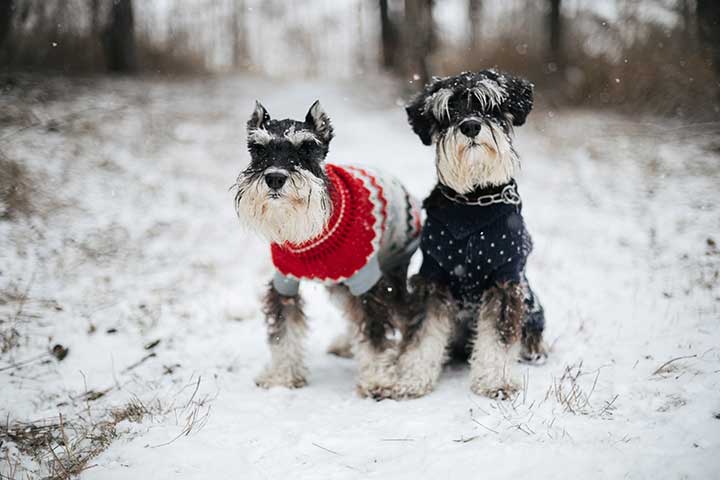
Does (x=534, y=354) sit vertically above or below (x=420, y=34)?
below

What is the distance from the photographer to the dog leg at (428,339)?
12.4 ft

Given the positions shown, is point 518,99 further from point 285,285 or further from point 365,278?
point 285,285

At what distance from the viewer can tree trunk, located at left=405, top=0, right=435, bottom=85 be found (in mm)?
12965

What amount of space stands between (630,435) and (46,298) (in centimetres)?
513

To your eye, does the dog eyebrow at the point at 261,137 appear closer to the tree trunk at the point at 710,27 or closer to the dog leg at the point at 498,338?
the dog leg at the point at 498,338

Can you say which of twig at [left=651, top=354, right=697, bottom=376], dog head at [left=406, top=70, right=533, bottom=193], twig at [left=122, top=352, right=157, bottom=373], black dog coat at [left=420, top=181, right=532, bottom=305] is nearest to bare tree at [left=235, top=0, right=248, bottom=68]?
twig at [left=122, top=352, right=157, bottom=373]

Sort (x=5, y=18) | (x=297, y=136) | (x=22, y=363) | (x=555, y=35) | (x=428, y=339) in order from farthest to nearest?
(x=555, y=35) → (x=5, y=18) → (x=22, y=363) → (x=428, y=339) → (x=297, y=136)

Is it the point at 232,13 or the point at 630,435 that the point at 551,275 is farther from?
the point at 232,13

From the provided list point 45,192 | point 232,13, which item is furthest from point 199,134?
point 232,13

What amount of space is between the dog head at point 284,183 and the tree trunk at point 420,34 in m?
9.82

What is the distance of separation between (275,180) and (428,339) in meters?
1.62

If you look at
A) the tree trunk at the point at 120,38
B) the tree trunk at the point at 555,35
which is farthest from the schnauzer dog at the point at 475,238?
the tree trunk at the point at 120,38

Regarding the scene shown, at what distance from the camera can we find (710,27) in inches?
374

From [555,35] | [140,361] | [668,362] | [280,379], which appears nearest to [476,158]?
[668,362]
